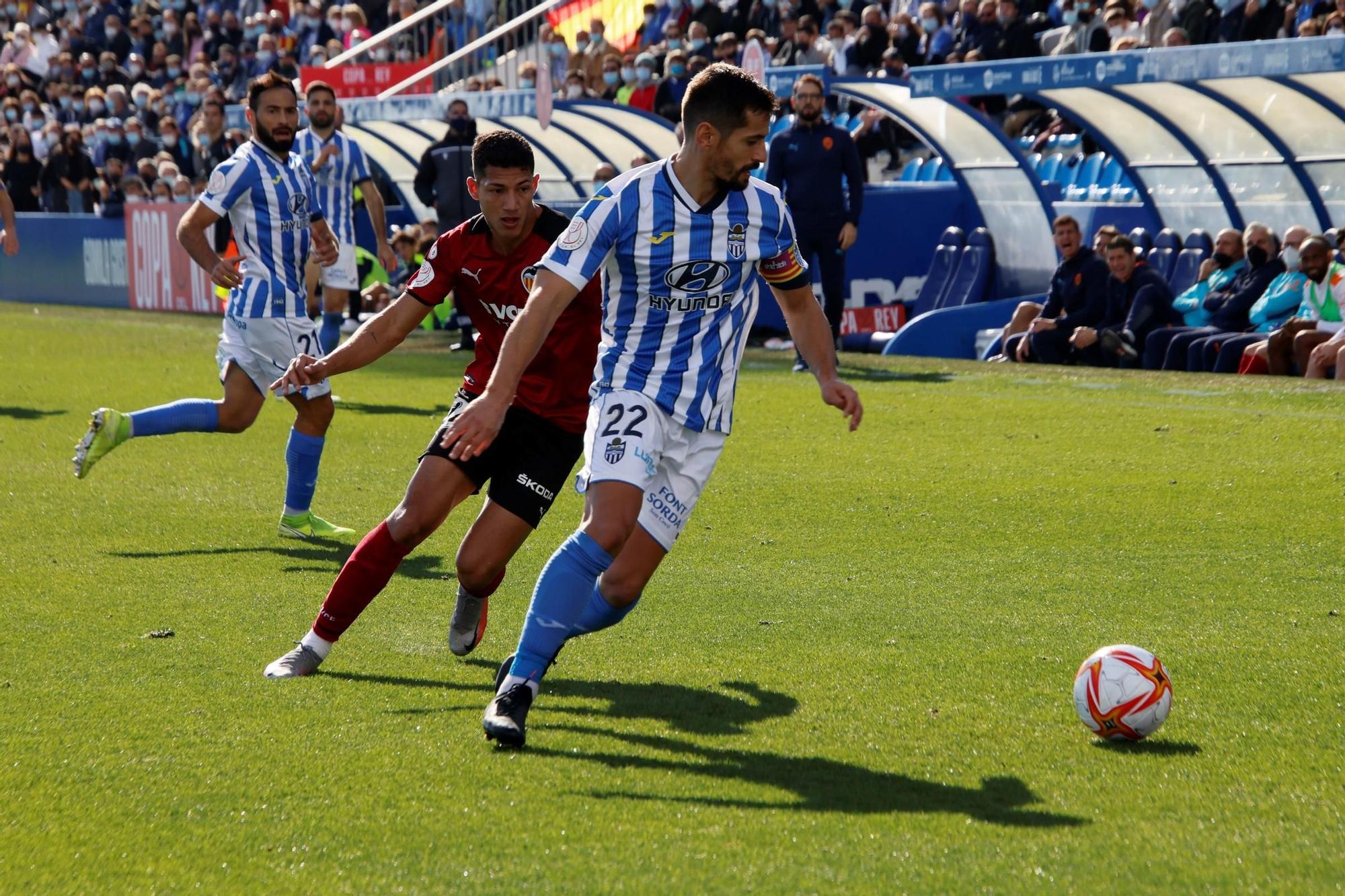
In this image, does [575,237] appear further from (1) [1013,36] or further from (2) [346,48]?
(2) [346,48]

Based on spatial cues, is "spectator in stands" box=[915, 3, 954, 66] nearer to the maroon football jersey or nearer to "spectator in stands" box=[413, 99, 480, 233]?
"spectator in stands" box=[413, 99, 480, 233]

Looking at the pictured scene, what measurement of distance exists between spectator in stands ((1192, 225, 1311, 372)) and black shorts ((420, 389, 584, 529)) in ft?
29.3

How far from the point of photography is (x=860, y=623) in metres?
5.73

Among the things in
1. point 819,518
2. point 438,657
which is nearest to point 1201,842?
point 438,657

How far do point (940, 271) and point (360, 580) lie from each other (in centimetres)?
1257

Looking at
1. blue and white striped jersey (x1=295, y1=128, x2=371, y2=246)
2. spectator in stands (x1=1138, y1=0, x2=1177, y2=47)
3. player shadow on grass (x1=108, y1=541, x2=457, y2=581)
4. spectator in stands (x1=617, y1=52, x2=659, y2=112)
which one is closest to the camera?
player shadow on grass (x1=108, y1=541, x2=457, y2=581)

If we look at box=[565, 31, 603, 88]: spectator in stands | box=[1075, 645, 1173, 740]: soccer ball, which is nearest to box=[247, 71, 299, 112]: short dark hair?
box=[1075, 645, 1173, 740]: soccer ball

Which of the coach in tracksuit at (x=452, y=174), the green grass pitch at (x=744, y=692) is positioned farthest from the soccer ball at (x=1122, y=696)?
the coach in tracksuit at (x=452, y=174)

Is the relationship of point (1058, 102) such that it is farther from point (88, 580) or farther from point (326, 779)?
point (326, 779)

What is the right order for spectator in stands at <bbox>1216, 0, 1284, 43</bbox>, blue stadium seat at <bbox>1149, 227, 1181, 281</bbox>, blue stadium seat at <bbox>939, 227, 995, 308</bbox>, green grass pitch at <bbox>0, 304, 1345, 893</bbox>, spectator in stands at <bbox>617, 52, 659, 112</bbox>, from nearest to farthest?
green grass pitch at <bbox>0, 304, 1345, 893</bbox>
blue stadium seat at <bbox>1149, 227, 1181, 281</bbox>
spectator in stands at <bbox>1216, 0, 1284, 43</bbox>
blue stadium seat at <bbox>939, 227, 995, 308</bbox>
spectator in stands at <bbox>617, 52, 659, 112</bbox>

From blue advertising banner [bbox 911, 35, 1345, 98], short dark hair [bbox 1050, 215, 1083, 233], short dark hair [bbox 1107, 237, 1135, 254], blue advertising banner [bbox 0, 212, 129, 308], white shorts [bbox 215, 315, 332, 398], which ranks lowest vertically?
blue advertising banner [bbox 0, 212, 129, 308]

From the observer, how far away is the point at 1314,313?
1243 cm

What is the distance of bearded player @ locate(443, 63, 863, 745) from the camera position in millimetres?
4379

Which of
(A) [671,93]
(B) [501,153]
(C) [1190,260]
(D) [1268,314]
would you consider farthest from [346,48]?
(B) [501,153]
